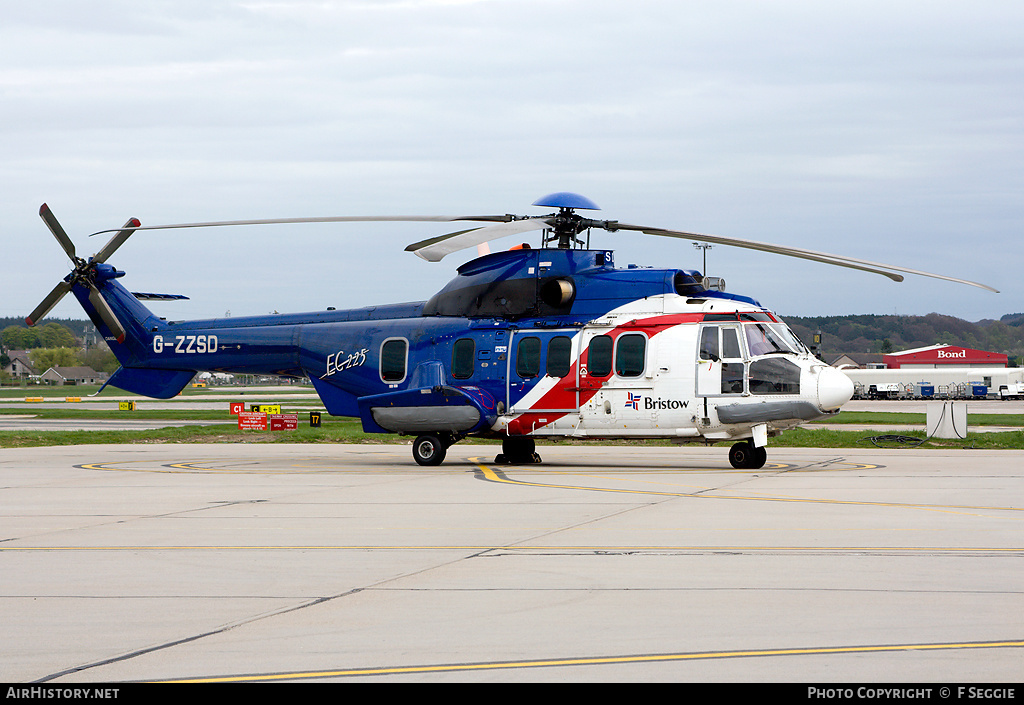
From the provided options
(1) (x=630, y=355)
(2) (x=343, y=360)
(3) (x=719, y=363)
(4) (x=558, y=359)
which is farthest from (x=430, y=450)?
(3) (x=719, y=363)

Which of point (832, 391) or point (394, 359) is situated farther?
point (394, 359)

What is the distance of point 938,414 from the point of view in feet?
94.7

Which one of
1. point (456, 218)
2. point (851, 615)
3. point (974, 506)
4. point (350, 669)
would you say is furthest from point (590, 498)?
point (350, 669)

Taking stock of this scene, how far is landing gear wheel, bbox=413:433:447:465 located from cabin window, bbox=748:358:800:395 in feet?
22.1

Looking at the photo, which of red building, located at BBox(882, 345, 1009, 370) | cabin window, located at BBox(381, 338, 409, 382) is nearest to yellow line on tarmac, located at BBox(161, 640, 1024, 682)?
cabin window, located at BBox(381, 338, 409, 382)

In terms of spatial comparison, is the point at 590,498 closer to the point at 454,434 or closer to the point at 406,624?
the point at 454,434

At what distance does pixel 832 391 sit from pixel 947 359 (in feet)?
497

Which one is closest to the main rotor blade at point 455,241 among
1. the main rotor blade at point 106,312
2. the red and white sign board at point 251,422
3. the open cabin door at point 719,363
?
the open cabin door at point 719,363

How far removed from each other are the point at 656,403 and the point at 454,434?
14.6 feet

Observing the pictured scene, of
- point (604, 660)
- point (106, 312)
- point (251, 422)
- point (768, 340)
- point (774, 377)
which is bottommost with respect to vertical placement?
point (251, 422)

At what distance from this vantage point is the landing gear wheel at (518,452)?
22531mm

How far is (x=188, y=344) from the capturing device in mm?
25156

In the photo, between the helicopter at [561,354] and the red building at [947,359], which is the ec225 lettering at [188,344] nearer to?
the helicopter at [561,354]

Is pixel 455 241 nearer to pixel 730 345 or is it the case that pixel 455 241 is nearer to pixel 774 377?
pixel 730 345
